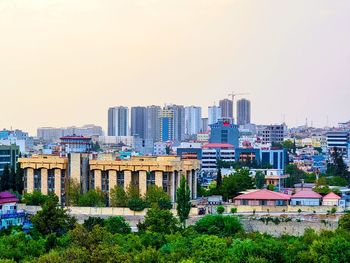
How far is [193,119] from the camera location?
345 ft

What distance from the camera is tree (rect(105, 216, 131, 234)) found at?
27.1 metres

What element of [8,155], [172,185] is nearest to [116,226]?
[172,185]

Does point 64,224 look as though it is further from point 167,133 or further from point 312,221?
point 167,133

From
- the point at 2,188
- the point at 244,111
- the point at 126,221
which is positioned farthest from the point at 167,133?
the point at 126,221

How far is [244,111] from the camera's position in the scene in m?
108

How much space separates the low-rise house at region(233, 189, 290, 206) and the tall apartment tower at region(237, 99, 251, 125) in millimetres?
75159

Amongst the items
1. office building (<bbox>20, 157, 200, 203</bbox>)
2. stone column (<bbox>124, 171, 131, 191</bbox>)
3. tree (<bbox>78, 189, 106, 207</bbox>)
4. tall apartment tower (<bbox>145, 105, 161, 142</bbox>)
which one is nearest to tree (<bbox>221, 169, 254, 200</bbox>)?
office building (<bbox>20, 157, 200, 203</bbox>)

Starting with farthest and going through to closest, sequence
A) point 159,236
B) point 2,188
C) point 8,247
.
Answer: point 2,188
point 159,236
point 8,247

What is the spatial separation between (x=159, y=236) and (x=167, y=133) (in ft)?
216

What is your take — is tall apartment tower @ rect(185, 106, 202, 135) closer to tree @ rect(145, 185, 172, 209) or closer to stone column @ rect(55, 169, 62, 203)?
stone column @ rect(55, 169, 62, 203)

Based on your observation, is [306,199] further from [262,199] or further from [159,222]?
[159,222]

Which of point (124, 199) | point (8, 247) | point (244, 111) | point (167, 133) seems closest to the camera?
point (8, 247)

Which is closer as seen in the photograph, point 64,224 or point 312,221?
point 64,224

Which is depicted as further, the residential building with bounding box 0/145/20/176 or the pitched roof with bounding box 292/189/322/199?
the residential building with bounding box 0/145/20/176
